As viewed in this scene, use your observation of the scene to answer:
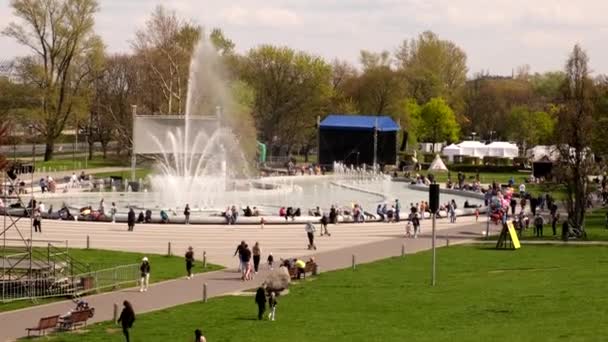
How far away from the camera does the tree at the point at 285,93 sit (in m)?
130

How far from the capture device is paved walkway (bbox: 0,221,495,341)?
93.9 feet

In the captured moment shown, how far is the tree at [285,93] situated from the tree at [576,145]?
80752mm

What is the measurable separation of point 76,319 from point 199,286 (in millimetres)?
7758

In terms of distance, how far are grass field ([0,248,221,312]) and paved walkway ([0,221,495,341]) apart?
97 centimetres

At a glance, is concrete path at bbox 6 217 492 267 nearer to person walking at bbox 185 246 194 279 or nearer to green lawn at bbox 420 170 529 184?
person walking at bbox 185 246 194 279

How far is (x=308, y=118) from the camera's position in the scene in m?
131

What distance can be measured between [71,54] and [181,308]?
245 ft

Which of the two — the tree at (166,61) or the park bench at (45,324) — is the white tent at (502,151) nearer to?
the tree at (166,61)

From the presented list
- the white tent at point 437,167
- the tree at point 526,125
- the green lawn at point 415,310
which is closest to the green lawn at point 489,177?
the white tent at point 437,167

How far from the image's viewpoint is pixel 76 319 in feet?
87.8

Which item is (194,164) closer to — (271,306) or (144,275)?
(144,275)

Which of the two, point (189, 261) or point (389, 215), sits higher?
point (389, 215)

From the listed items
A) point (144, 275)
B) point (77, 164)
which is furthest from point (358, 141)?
point (144, 275)

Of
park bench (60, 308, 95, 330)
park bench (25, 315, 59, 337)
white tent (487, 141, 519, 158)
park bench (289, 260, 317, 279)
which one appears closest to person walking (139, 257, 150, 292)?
park bench (289, 260, 317, 279)
